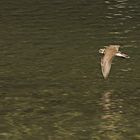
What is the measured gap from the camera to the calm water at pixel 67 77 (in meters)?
19.7

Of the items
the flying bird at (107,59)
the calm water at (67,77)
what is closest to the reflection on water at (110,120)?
the calm water at (67,77)

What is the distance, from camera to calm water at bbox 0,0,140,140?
19.7 m

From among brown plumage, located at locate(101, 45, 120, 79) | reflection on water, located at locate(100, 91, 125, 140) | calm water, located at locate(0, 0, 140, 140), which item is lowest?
reflection on water, located at locate(100, 91, 125, 140)

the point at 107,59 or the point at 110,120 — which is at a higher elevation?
the point at 107,59

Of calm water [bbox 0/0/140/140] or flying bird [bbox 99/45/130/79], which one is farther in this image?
flying bird [bbox 99/45/130/79]

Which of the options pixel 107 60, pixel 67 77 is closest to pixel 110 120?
pixel 107 60

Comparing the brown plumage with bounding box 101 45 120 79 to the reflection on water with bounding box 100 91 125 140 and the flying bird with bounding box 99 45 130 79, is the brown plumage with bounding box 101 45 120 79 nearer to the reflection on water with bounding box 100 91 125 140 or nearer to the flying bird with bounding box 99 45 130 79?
the flying bird with bounding box 99 45 130 79

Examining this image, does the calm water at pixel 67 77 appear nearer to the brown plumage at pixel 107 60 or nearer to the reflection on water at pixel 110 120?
the reflection on water at pixel 110 120

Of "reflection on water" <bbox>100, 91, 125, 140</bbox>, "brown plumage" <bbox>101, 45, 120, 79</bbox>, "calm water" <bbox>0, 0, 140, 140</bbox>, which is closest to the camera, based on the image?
"reflection on water" <bbox>100, 91, 125, 140</bbox>

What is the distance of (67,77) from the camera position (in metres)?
25.4

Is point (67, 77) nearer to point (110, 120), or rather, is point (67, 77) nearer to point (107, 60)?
point (107, 60)

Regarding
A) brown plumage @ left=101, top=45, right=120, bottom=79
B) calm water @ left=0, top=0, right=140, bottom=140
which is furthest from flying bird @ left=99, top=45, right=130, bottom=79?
calm water @ left=0, top=0, right=140, bottom=140

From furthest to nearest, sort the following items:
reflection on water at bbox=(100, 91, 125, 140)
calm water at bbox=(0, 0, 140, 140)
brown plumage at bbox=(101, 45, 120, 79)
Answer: brown plumage at bbox=(101, 45, 120, 79)
calm water at bbox=(0, 0, 140, 140)
reflection on water at bbox=(100, 91, 125, 140)

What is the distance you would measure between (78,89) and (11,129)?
486 cm
